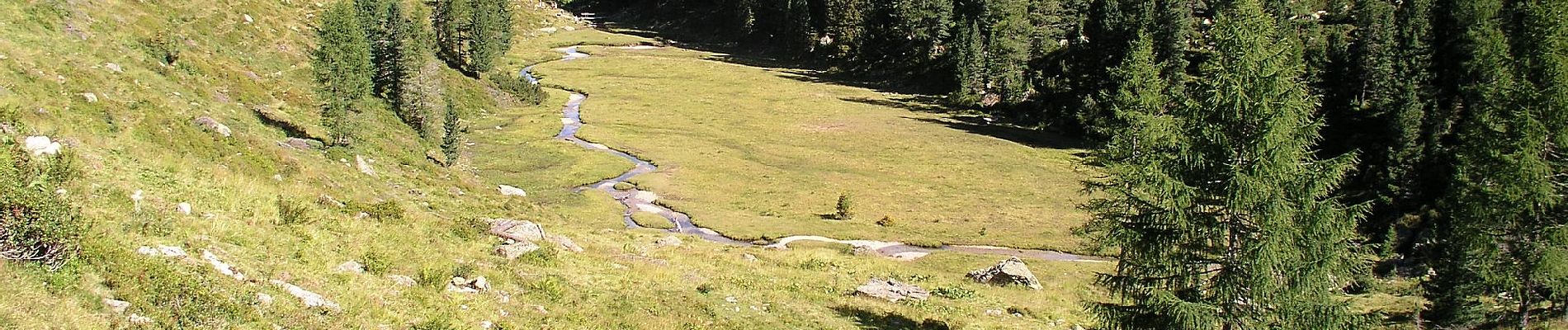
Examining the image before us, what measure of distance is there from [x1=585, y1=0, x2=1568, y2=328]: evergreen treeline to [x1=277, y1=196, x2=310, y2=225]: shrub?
19.4m

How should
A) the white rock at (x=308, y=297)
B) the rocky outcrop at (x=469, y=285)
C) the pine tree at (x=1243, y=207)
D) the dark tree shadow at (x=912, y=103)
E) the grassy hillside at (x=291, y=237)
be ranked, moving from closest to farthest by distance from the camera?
the grassy hillside at (x=291, y=237)
the white rock at (x=308, y=297)
the rocky outcrop at (x=469, y=285)
the pine tree at (x=1243, y=207)
the dark tree shadow at (x=912, y=103)

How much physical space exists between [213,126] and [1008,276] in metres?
33.8

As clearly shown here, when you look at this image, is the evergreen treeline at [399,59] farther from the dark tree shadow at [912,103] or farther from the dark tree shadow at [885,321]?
the dark tree shadow at [912,103]

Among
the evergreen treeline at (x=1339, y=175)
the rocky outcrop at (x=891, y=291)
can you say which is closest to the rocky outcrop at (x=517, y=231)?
the rocky outcrop at (x=891, y=291)

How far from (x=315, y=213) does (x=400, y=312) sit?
8.45m

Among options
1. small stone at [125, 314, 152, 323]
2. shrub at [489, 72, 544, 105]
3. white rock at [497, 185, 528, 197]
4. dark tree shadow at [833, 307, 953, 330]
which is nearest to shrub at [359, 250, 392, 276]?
small stone at [125, 314, 152, 323]

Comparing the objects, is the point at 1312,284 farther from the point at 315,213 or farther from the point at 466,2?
the point at 466,2

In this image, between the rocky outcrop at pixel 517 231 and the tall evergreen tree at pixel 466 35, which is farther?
the tall evergreen tree at pixel 466 35

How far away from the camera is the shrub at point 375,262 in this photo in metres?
20.4

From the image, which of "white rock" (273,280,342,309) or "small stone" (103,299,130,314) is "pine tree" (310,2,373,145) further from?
"small stone" (103,299,130,314)

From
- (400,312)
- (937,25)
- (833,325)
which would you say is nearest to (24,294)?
(400,312)

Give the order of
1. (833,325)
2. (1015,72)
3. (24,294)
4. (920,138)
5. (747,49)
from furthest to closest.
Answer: (747,49), (1015,72), (920,138), (833,325), (24,294)

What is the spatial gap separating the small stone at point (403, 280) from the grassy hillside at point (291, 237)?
0.41 metres

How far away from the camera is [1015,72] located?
12044 cm
